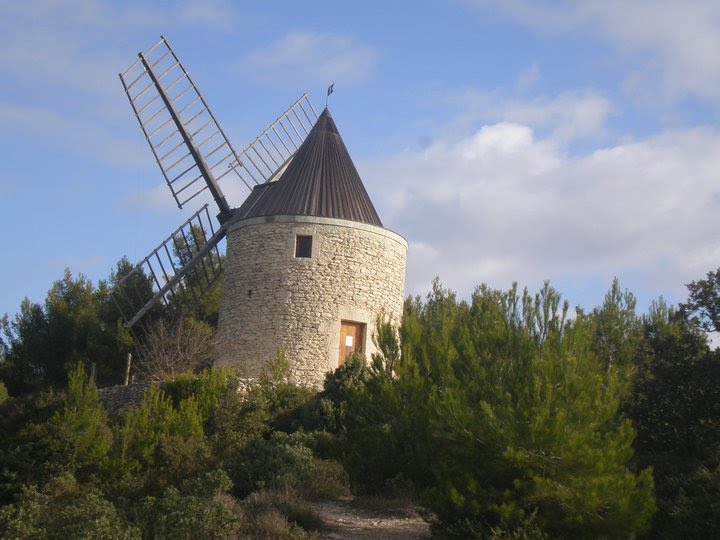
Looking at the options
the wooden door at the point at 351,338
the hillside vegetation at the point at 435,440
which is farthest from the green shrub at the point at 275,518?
the wooden door at the point at 351,338

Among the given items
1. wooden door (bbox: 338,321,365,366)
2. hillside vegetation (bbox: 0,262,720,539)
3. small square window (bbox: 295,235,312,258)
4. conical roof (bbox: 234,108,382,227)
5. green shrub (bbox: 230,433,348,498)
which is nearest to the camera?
hillside vegetation (bbox: 0,262,720,539)

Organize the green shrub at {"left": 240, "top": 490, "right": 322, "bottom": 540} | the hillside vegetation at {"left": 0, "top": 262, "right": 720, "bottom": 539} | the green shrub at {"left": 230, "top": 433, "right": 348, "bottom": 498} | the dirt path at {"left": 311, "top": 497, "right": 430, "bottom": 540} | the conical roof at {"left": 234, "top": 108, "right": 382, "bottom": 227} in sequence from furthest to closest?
the conical roof at {"left": 234, "top": 108, "right": 382, "bottom": 227}, the green shrub at {"left": 230, "top": 433, "right": 348, "bottom": 498}, the dirt path at {"left": 311, "top": 497, "right": 430, "bottom": 540}, the green shrub at {"left": 240, "top": 490, "right": 322, "bottom": 540}, the hillside vegetation at {"left": 0, "top": 262, "right": 720, "bottom": 539}

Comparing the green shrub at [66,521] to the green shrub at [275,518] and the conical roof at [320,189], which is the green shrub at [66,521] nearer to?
the green shrub at [275,518]

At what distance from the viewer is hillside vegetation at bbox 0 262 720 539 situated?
9297mm

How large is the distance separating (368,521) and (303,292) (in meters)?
6.96

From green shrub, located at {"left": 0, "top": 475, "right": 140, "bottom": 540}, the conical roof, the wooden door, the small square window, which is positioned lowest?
green shrub, located at {"left": 0, "top": 475, "right": 140, "bottom": 540}

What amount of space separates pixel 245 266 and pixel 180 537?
29.5 ft

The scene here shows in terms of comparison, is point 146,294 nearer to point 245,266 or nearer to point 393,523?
point 245,266

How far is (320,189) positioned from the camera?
735 inches

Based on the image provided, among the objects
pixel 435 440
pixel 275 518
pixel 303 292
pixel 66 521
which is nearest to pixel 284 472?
pixel 275 518

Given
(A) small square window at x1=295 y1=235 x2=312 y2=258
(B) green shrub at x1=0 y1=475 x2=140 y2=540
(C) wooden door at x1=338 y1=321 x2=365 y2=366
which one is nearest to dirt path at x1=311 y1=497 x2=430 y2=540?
(B) green shrub at x1=0 y1=475 x2=140 y2=540

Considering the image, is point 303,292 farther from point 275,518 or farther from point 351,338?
point 275,518

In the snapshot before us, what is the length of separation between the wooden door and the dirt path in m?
5.56

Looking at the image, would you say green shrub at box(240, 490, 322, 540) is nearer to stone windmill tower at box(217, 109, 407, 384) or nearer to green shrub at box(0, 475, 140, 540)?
green shrub at box(0, 475, 140, 540)
